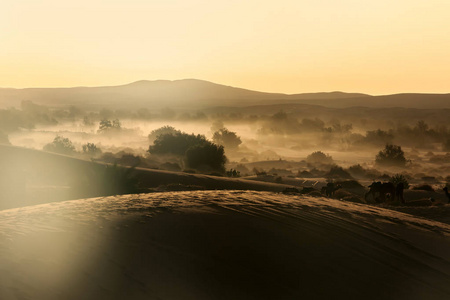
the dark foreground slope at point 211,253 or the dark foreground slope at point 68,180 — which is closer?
the dark foreground slope at point 211,253

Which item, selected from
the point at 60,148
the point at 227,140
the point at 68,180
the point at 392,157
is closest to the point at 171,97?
the point at 227,140

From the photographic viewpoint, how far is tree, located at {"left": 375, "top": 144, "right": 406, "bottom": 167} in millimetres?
66256

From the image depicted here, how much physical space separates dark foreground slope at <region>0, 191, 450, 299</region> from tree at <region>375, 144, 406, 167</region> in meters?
60.5

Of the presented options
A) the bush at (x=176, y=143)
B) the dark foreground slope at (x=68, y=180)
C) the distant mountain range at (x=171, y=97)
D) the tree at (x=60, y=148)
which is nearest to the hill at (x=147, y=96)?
the distant mountain range at (x=171, y=97)

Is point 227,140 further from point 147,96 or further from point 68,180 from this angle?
point 147,96

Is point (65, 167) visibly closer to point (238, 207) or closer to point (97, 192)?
point (97, 192)

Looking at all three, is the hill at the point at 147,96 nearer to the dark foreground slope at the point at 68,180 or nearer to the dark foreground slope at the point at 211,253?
the dark foreground slope at the point at 68,180

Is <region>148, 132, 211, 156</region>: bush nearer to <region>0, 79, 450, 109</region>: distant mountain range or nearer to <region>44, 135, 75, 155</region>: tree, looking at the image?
<region>44, 135, 75, 155</region>: tree

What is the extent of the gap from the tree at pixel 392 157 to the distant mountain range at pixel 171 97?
88146mm

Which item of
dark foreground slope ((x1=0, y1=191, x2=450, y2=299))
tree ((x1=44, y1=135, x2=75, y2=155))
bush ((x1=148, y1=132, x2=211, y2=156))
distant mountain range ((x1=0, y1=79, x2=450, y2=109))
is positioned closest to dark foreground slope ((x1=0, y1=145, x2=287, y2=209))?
dark foreground slope ((x1=0, y1=191, x2=450, y2=299))

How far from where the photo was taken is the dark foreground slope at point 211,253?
5035 mm

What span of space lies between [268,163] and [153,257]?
6365 cm

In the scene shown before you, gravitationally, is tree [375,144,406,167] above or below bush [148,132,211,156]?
below

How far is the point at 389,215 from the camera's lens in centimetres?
890
